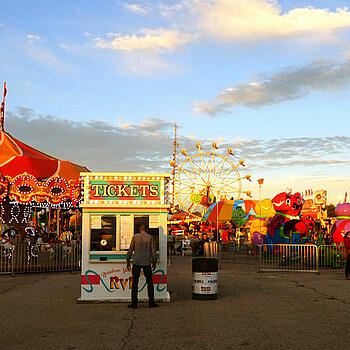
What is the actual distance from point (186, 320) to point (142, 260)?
75.9 inches

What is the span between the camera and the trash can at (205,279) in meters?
11.3

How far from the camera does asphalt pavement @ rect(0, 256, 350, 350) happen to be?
23.1ft

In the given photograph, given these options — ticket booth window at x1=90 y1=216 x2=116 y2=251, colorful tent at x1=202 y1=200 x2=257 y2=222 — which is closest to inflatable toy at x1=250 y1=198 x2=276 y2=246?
colorful tent at x1=202 y1=200 x2=257 y2=222

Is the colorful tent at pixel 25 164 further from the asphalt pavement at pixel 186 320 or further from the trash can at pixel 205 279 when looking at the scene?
the trash can at pixel 205 279

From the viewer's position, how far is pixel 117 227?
11250 mm

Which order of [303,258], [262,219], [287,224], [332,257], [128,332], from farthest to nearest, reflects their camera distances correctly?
[262,219] → [287,224] → [332,257] → [303,258] → [128,332]

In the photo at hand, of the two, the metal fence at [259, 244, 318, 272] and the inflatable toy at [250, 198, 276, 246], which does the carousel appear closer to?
the metal fence at [259, 244, 318, 272]

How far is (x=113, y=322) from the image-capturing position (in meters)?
8.59

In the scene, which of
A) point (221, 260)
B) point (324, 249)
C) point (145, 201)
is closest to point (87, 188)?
point (145, 201)

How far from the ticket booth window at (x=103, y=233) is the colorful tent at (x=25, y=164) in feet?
59.4

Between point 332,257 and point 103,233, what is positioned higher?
point 103,233

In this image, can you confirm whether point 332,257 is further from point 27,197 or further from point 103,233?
point 27,197

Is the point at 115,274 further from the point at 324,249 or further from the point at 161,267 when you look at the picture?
the point at 324,249

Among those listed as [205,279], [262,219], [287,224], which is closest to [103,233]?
[205,279]
